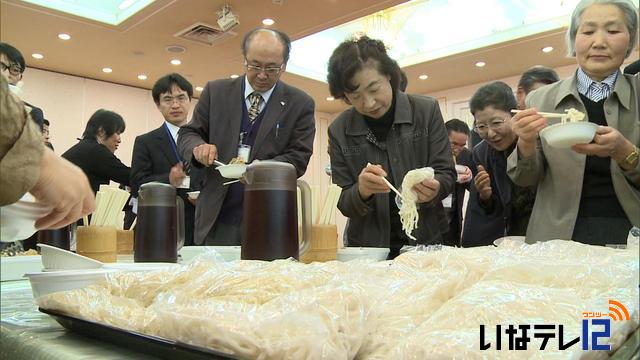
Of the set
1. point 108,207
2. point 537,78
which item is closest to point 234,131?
point 108,207

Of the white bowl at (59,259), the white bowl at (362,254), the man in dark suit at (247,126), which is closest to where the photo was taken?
the white bowl at (59,259)

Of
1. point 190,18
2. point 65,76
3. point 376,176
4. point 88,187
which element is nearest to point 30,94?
point 65,76

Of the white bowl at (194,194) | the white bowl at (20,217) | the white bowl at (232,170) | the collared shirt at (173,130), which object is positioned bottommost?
the white bowl at (20,217)

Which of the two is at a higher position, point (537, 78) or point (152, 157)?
point (537, 78)

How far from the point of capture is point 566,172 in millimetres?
1684

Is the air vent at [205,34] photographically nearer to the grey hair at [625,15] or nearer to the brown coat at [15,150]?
the grey hair at [625,15]

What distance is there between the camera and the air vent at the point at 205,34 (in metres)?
5.82

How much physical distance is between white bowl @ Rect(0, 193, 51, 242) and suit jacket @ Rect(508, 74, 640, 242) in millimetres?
1585

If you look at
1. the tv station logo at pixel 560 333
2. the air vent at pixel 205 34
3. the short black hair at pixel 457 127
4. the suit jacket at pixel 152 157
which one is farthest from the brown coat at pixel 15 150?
the air vent at pixel 205 34

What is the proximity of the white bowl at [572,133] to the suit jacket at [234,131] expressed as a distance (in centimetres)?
109

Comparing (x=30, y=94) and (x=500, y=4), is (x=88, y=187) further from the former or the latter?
(x=30, y=94)

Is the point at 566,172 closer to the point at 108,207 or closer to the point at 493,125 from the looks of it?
the point at 493,125

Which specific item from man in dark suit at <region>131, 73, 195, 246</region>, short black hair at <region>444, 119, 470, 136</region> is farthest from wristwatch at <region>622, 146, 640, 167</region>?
short black hair at <region>444, 119, 470, 136</region>

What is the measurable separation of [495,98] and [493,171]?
39cm
